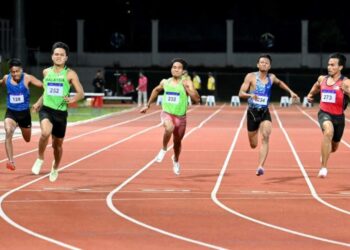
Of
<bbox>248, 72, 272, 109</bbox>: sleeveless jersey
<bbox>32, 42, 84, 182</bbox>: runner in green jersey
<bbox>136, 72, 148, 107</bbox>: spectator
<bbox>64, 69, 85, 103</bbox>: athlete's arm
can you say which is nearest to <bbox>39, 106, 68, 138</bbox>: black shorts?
<bbox>32, 42, 84, 182</bbox>: runner in green jersey

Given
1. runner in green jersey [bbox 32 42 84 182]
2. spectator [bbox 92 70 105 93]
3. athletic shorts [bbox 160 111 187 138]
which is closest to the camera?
runner in green jersey [bbox 32 42 84 182]

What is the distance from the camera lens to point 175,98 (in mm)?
17234

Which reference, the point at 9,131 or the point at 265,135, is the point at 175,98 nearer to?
the point at 265,135

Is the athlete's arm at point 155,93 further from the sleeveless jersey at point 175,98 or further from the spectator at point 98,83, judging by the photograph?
the spectator at point 98,83

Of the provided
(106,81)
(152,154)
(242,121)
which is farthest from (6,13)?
(152,154)

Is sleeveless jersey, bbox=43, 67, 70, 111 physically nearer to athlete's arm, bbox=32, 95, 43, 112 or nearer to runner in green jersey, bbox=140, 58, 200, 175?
athlete's arm, bbox=32, 95, 43, 112

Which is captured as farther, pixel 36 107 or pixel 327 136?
pixel 327 136

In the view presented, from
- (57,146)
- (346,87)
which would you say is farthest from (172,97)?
(346,87)

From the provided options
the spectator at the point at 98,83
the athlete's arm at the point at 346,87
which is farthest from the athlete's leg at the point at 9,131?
the spectator at the point at 98,83

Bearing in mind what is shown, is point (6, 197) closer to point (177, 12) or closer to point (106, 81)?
point (106, 81)

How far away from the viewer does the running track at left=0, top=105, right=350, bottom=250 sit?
1005 centimetres

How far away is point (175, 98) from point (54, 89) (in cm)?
238

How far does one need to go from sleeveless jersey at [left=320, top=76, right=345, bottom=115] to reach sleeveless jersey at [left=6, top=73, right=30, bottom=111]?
14.9ft

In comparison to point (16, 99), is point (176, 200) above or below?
below
